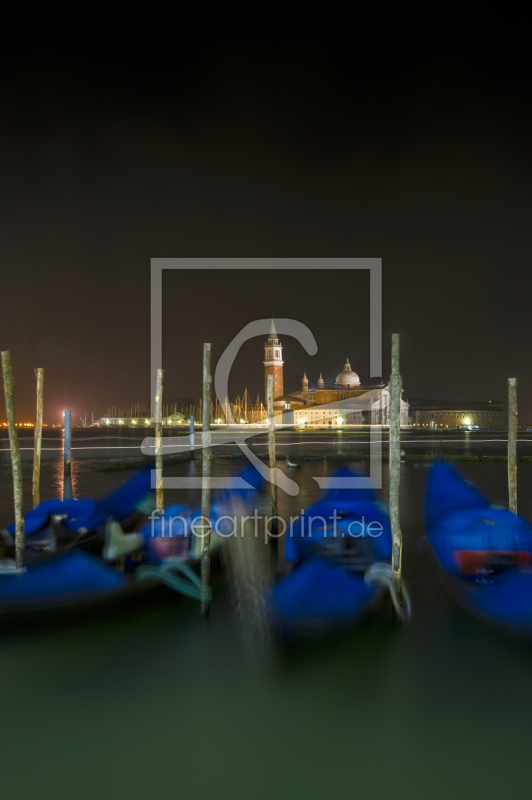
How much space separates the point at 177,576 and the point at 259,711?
230cm

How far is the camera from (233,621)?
6.36m

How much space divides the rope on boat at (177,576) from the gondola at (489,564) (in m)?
2.78

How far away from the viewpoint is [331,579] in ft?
19.6

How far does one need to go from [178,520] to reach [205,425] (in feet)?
4.63

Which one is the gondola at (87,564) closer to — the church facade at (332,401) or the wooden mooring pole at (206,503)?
the wooden mooring pole at (206,503)

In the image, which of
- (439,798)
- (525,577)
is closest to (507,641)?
(525,577)

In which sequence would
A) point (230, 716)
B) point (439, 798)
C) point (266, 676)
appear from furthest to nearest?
point (266, 676) < point (230, 716) < point (439, 798)

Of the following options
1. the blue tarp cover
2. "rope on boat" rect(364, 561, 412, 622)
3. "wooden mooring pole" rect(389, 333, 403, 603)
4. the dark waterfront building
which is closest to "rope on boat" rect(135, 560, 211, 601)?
the blue tarp cover

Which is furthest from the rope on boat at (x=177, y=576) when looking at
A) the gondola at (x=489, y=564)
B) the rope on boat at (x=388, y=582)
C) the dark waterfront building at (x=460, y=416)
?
the dark waterfront building at (x=460, y=416)

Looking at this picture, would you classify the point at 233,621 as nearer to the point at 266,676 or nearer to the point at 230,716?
the point at 266,676

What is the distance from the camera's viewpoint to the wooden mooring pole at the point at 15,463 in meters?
6.80

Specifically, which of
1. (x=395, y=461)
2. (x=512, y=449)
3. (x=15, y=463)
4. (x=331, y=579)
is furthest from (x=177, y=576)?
(x=512, y=449)

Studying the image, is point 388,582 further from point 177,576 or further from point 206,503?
point 177,576

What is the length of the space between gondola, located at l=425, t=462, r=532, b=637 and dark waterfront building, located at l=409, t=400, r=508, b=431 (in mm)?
70532
